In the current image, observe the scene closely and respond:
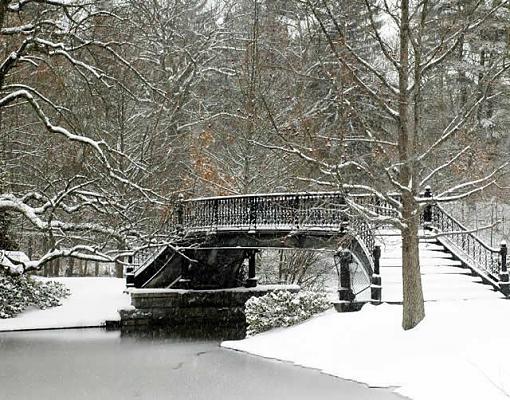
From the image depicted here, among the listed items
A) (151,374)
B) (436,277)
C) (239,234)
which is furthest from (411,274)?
(239,234)

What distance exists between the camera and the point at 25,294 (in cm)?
2744

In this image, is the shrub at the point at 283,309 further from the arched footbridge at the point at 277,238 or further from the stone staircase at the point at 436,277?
the stone staircase at the point at 436,277

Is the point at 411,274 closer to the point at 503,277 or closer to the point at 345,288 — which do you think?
the point at 345,288

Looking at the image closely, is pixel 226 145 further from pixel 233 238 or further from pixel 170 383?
pixel 170 383

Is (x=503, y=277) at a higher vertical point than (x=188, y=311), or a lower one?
higher

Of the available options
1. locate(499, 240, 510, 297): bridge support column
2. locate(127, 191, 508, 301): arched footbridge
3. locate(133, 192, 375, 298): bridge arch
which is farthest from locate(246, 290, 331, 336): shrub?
locate(499, 240, 510, 297): bridge support column

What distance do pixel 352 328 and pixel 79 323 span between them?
41.1 feet

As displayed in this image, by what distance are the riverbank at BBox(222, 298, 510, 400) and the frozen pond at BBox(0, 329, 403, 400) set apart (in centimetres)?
62

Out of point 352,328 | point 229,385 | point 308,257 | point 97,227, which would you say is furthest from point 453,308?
point 308,257

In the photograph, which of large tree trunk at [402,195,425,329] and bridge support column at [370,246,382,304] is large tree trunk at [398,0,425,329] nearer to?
large tree trunk at [402,195,425,329]

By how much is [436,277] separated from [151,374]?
326 inches

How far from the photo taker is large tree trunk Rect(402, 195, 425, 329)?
16.2 m

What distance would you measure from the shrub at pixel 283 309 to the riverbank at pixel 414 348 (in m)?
0.45

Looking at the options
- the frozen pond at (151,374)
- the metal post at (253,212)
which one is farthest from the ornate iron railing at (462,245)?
the frozen pond at (151,374)
